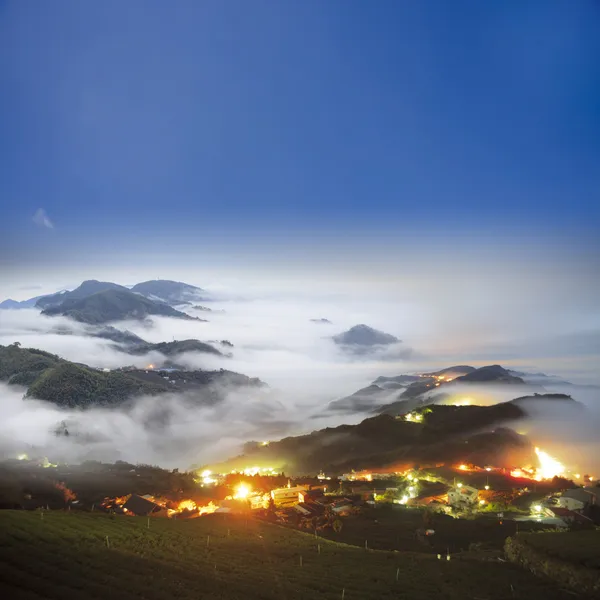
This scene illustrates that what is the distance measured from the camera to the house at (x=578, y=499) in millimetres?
50438

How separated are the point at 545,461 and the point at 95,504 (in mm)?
83053

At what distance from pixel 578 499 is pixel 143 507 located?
53797 mm

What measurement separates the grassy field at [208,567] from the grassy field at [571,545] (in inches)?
98.3

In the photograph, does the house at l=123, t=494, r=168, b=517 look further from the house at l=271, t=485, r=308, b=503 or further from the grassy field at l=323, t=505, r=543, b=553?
the grassy field at l=323, t=505, r=543, b=553

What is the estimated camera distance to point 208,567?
23.6 m

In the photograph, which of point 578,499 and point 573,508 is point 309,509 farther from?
point 578,499

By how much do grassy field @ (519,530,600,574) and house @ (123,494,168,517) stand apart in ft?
122

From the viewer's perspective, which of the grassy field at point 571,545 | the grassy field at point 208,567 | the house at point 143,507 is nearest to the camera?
the grassy field at point 208,567

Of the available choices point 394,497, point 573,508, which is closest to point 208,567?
point 394,497

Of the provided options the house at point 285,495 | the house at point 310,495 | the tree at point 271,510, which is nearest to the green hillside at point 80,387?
the house at point 285,495

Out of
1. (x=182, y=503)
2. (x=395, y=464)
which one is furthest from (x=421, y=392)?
(x=182, y=503)

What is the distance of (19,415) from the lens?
119688 millimetres

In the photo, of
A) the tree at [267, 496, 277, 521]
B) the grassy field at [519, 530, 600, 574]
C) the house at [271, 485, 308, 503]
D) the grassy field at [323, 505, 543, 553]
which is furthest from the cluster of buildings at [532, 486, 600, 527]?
the tree at [267, 496, 277, 521]

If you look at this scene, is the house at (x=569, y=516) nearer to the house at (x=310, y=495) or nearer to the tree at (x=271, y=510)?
the house at (x=310, y=495)
